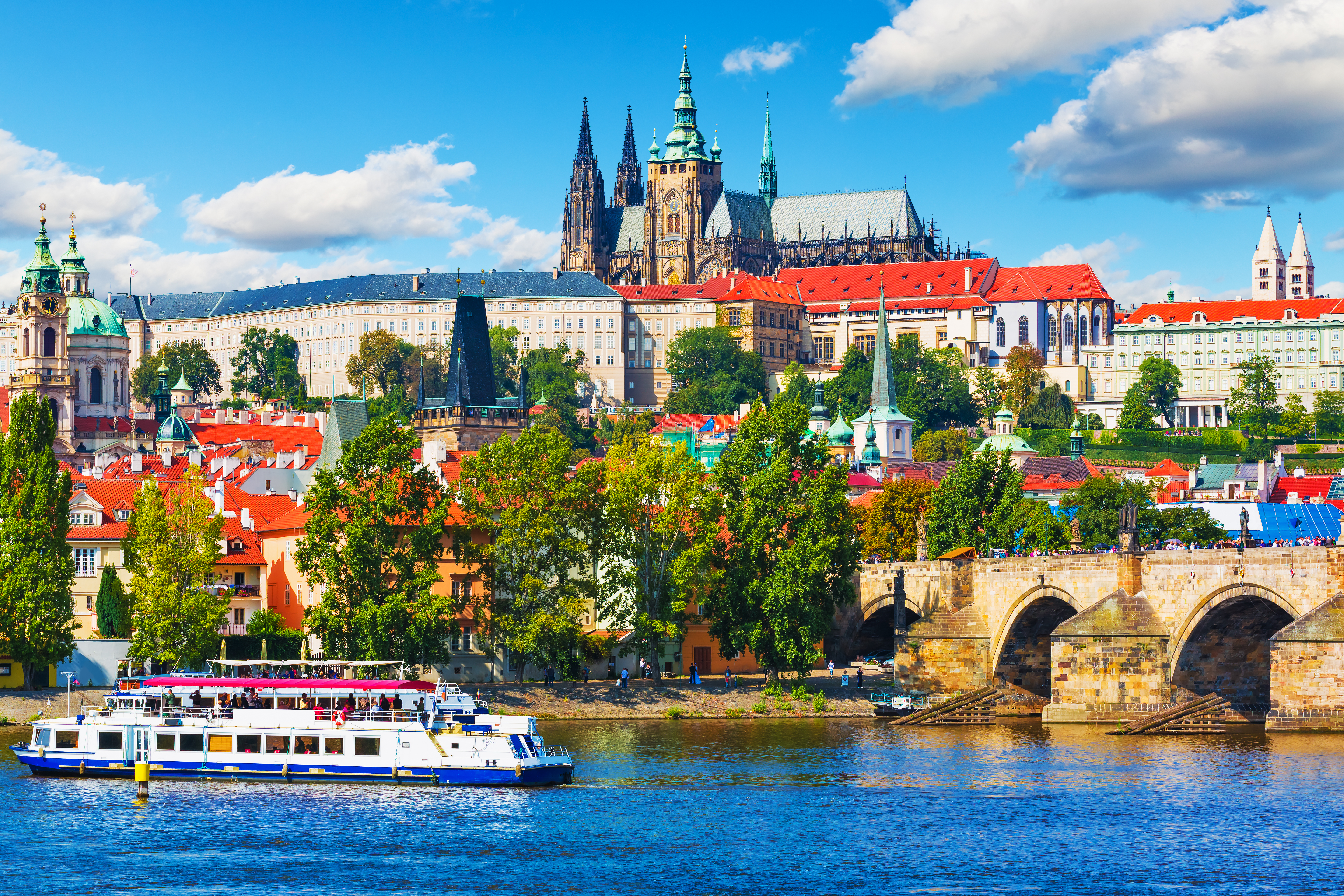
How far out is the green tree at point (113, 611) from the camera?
74.9 m

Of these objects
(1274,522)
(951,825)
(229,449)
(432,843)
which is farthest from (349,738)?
(229,449)

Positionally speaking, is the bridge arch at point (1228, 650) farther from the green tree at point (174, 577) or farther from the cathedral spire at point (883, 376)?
the cathedral spire at point (883, 376)

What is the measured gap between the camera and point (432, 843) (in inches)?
1930

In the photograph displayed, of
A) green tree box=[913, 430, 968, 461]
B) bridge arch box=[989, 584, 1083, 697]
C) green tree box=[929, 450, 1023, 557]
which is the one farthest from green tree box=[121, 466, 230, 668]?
green tree box=[913, 430, 968, 461]

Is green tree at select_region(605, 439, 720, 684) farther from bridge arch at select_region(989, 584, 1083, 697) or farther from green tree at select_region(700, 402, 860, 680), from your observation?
bridge arch at select_region(989, 584, 1083, 697)

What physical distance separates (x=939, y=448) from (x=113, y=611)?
125 meters

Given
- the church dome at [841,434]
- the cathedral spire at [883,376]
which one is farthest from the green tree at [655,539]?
the cathedral spire at [883,376]

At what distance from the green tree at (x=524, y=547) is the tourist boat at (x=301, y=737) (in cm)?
1301

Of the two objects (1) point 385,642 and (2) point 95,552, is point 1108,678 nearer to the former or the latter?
(1) point 385,642

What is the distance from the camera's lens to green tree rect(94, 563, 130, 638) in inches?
2948

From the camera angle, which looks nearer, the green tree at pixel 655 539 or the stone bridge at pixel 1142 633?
the stone bridge at pixel 1142 633

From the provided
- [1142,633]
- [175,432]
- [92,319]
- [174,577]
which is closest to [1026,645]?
[1142,633]

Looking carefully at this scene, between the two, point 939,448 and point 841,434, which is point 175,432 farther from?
point 939,448

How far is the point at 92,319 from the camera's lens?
605 feet
